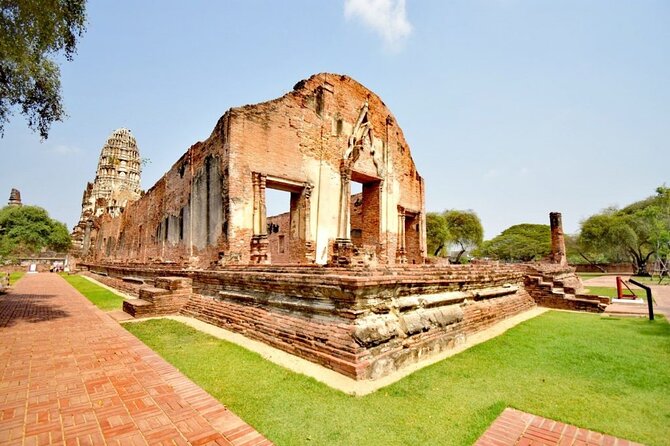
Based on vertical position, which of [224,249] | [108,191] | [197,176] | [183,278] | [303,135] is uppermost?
[108,191]

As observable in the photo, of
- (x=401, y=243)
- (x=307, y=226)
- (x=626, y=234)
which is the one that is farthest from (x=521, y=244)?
(x=307, y=226)

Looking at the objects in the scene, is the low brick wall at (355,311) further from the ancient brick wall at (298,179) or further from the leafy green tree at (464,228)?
the leafy green tree at (464,228)

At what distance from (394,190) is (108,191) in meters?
47.5

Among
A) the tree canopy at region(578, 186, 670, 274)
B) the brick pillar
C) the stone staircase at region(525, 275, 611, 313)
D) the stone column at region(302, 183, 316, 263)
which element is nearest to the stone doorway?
the stone column at region(302, 183, 316, 263)

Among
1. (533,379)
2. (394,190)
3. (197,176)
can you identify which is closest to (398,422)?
(533,379)

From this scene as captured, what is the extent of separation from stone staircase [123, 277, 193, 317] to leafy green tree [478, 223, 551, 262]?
53331 millimetres

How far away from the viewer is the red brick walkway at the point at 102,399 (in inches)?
111

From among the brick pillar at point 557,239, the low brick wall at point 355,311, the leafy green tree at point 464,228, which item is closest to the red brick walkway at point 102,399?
the low brick wall at point 355,311

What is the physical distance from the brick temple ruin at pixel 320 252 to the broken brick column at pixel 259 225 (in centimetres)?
3

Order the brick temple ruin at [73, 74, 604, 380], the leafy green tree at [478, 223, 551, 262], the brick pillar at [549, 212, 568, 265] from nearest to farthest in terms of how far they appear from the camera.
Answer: the brick temple ruin at [73, 74, 604, 380] < the brick pillar at [549, 212, 568, 265] < the leafy green tree at [478, 223, 551, 262]

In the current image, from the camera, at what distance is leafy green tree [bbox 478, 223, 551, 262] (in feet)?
175

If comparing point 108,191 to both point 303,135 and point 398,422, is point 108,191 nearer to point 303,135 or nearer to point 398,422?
point 303,135

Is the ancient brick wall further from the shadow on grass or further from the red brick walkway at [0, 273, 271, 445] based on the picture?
the red brick walkway at [0, 273, 271, 445]

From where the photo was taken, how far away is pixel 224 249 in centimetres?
978
